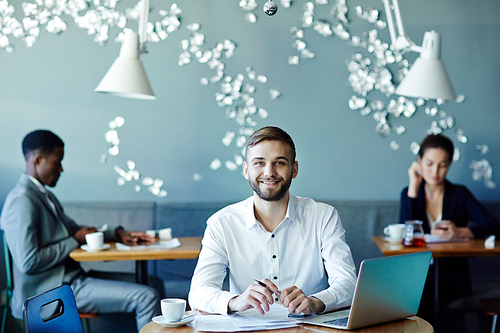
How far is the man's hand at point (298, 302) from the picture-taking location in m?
1.48

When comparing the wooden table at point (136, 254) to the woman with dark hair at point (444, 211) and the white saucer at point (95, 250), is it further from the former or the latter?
the woman with dark hair at point (444, 211)

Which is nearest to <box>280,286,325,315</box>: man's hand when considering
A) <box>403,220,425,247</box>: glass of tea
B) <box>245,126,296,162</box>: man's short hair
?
<box>245,126,296,162</box>: man's short hair

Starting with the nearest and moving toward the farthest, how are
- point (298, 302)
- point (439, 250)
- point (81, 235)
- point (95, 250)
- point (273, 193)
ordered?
point (298, 302) → point (273, 193) → point (439, 250) → point (95, 250) → point (81, 235)

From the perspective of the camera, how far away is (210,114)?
3957 mm

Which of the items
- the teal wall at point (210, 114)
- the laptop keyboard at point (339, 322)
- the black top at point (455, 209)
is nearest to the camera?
the laptop keyboard at point (339, 322)

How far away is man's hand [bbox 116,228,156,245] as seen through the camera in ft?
9.69

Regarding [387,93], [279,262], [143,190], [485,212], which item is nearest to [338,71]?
[387,93]

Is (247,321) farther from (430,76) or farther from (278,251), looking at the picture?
(430,76)

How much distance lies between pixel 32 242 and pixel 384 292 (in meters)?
1.96

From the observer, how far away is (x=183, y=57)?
12.9 ft

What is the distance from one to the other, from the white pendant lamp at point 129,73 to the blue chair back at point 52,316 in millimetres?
1269

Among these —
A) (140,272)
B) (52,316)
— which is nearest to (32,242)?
(140,272)

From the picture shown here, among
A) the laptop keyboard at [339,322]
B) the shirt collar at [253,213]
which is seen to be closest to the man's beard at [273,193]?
the shirt collar at [253,213]

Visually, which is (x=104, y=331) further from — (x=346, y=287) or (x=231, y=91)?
(x=346, y=287)
